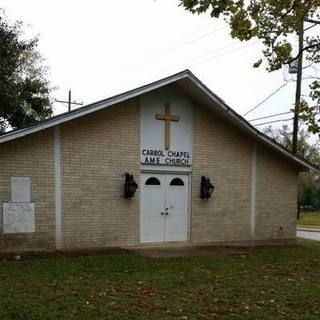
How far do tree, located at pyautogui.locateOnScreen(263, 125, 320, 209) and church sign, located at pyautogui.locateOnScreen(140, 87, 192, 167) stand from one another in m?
25.3

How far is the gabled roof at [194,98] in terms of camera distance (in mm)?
12227

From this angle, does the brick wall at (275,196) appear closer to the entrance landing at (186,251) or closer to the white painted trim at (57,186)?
the entrance landing at (186,251)

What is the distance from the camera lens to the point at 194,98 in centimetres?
1545

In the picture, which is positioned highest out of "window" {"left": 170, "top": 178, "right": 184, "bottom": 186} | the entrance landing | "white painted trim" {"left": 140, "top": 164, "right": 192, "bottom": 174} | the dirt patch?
"white painted trim" {"left": 140, "top": 164, "right": 192, "bottom": 174}

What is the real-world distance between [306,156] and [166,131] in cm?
3717

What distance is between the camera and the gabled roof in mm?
12227

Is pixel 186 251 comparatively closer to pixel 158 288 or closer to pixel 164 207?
pixel 164 207

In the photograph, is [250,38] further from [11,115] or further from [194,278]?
[11,115]

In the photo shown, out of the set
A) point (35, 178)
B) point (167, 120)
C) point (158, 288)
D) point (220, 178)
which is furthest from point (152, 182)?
point (158, 288)

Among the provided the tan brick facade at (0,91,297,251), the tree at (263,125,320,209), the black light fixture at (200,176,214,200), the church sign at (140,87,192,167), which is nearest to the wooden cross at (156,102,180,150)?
the church sign at (140,87,192,167)

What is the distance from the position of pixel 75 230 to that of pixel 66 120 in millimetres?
2986

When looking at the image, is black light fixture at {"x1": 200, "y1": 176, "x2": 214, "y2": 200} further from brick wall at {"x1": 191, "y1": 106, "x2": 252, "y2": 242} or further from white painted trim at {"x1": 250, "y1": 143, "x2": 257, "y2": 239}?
white painted trim at {"x1": 250, "y1": 143, "x2": 257, "y2": 239}

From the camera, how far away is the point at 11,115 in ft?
74.9

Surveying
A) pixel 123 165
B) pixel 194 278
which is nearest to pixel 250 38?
pixel 194 278
